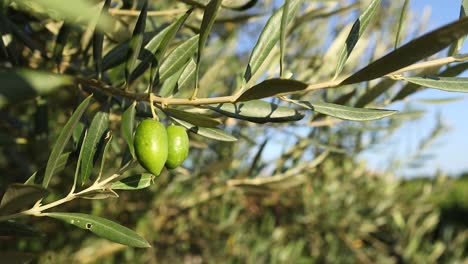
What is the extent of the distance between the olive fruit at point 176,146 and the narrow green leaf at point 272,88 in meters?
0.10

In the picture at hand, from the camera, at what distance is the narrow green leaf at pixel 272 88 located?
0.49 metres

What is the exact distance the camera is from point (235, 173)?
1.98 m

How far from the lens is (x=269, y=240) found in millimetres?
2604

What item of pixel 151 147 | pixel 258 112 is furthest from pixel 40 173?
pixel 258 112

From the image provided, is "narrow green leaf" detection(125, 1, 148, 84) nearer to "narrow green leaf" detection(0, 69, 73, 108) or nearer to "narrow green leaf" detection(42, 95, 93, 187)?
"narrow green leaf" detection(42, 95, 93, 187)

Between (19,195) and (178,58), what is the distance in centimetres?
31

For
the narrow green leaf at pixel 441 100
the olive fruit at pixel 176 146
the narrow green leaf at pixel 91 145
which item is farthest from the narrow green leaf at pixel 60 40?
the narrow green leaf at pixel 441 100

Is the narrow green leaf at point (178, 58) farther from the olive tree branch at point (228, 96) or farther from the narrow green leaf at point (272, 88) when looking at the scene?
the narrow green leaf at point (272, 88)

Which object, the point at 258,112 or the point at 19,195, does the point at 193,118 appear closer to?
the point at 258,112

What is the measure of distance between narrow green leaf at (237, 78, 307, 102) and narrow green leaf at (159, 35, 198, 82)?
7.5 inches

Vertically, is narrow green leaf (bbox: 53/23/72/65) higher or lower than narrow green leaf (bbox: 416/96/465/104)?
lower

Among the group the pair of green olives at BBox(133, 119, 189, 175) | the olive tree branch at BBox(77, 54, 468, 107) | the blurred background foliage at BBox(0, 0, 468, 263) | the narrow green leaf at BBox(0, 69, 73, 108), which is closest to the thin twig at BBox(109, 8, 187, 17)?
the blurred background foliage at BBox(0, 0, 468, 263)

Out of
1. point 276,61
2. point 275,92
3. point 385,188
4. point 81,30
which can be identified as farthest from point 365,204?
point 275,92

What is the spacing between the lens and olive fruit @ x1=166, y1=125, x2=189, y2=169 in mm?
599
